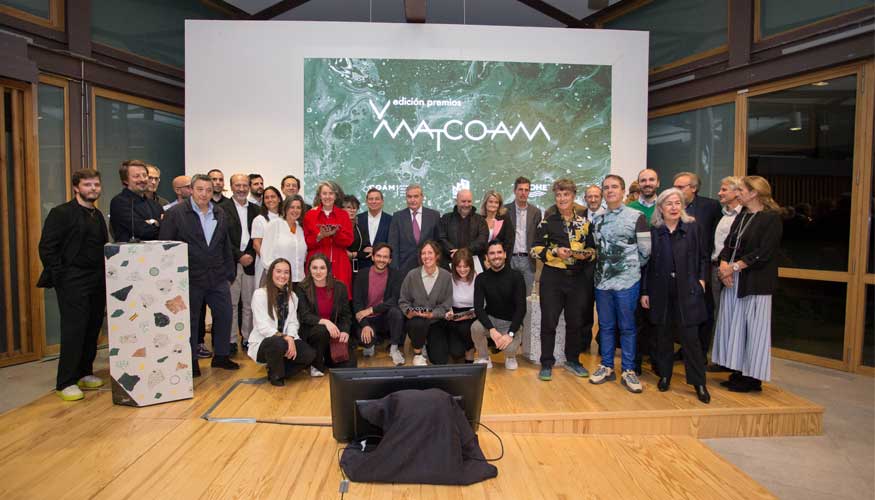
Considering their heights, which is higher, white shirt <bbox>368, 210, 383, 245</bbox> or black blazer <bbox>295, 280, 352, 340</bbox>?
white shirt <bbox>368, 210, 383, 245</bbox>

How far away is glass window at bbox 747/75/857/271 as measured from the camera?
4.80 metres

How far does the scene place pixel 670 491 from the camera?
7.68ft

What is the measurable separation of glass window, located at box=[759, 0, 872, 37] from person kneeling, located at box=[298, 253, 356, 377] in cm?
501

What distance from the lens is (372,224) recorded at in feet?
16.4

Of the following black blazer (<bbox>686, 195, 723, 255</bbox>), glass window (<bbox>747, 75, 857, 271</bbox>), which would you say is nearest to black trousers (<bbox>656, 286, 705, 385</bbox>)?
black blazer (<bbox>686, 195, 723, 255</bbox>)

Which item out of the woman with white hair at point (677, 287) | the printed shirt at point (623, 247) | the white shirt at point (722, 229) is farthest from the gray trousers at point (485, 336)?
the white shirt at point (722, 229)

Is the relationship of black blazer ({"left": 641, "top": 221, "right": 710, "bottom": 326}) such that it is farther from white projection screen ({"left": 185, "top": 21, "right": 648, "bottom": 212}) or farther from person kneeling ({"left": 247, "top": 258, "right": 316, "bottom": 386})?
white projection screen ({"left": 185, "top": 21, "right": 648, "bottom": 212})

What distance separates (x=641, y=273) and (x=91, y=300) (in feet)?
13.0

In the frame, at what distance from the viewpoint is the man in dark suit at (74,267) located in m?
3.38

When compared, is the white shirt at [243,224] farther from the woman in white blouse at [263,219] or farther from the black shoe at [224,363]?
the black shoe at [224,363]

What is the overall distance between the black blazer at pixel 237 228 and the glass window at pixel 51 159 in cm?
189

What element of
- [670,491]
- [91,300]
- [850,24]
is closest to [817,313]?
[850,24]

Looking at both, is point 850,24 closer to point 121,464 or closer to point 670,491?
point 670,491

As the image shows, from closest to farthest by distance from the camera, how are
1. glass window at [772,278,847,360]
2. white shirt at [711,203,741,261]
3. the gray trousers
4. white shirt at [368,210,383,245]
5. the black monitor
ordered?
the black monitor → white shirt at [711,203,741,261] → the gray trousers → glass window at [772,278,847,360] → white shirt at [368,210,383,245]
